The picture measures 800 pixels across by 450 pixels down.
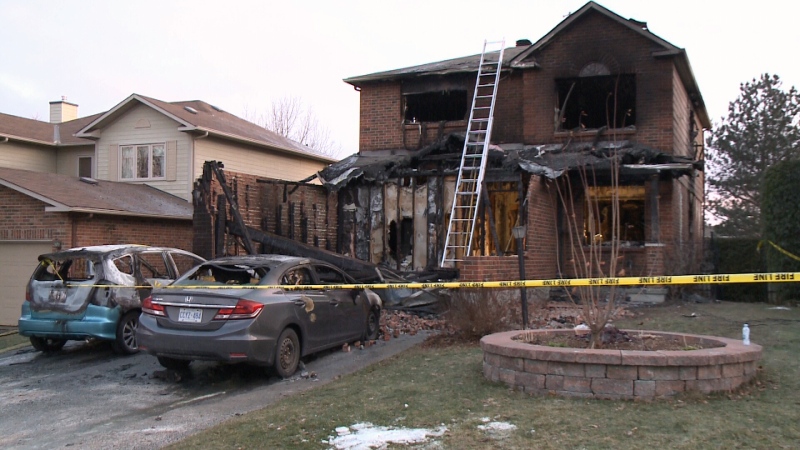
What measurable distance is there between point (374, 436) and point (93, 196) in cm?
1428

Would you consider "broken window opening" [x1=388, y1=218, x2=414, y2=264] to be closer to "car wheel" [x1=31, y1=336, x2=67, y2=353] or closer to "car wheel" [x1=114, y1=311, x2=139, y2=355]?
"car wheel" [x1=114, y1=311, x2=139, y2=355]

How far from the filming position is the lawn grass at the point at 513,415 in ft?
16.1

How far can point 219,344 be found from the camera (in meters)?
7.85

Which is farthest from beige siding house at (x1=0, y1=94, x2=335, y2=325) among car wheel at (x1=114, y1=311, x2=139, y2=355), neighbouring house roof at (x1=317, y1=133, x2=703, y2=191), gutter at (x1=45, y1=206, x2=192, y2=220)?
car wheel at (x1=114, y1=311, x2=139, y2=355)

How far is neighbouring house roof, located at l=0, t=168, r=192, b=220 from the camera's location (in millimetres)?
16000

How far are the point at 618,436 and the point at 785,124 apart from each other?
1289 inches

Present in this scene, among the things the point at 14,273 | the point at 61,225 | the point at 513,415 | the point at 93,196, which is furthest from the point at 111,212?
the point at 513,415

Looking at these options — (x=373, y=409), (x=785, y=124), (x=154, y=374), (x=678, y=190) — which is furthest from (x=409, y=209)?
(x=785, y=124)

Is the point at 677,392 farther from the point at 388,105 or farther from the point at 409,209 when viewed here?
the point at 388,105

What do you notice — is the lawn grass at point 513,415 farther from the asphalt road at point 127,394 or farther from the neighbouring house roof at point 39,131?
the neighbouring house roof at point 39,131

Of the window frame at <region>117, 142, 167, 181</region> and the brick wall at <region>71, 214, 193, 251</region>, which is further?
the window frame at <region>117, 142, 167, 181</region>

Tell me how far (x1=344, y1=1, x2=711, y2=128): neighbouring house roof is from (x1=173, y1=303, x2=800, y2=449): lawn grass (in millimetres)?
9968

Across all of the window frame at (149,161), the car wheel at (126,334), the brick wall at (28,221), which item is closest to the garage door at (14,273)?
the brick wall at (28,221)

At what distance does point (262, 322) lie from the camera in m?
8.02
